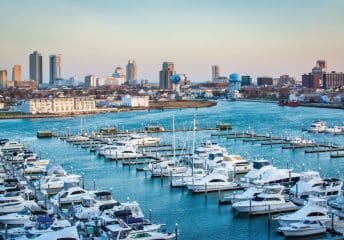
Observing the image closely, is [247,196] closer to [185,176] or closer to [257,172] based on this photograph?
[257,172]

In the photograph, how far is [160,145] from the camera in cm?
1789

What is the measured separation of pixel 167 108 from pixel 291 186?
35.9m

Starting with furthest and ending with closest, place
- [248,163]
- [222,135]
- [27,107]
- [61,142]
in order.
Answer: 1. [27,107]
2. [222,135]
3. [61,142]
4. [248,163]

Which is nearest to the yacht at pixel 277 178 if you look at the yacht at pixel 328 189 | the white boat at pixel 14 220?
the yacht at pixel 328 189

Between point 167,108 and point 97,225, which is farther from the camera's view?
point 167,108

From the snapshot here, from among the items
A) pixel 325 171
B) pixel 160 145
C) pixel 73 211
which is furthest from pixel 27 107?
pixel 73 211

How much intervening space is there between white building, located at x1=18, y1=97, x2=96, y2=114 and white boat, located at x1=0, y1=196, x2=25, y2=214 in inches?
1180

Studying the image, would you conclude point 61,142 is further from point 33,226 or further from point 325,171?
point 33,226

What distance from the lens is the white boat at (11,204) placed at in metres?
8.65

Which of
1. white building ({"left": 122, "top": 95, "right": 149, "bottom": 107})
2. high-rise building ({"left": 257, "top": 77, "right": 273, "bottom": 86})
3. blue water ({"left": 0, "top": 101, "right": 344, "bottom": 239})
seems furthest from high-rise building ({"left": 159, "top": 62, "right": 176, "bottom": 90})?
blue water ({"left": 0, "top": 101, "right": 344, "bottom": 239})

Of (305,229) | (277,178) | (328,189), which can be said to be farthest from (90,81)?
(305,229)

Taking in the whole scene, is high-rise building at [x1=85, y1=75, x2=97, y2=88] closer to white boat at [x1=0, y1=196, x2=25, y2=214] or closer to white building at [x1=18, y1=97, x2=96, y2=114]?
white building at [x1=18, y1=97, x2=96, y2=114]

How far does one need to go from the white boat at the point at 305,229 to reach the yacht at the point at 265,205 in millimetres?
1075

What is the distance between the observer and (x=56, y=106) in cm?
3953
